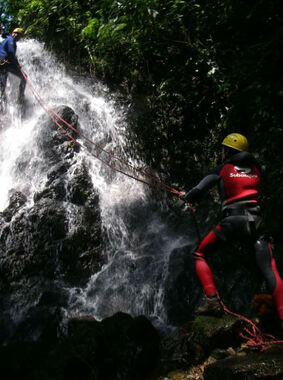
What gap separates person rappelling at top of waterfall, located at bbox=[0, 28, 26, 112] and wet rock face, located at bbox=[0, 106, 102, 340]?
3.58 metres

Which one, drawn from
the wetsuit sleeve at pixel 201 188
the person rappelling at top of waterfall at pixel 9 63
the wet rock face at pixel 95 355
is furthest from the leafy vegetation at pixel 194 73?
the wet rock face at pixel 95 355

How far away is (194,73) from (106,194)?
134 inches

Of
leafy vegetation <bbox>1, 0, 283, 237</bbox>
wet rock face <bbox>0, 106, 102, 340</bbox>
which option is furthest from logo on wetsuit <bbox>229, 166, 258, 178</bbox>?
wet rock face <bbox>0, 106, 102, 340</bbox>

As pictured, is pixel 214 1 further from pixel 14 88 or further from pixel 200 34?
pixel 14 88

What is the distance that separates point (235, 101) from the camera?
615cm

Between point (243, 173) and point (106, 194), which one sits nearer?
point (243, 173)

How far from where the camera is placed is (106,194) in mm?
8578

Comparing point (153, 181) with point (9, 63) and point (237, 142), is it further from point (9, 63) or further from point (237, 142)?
point (9, 63)

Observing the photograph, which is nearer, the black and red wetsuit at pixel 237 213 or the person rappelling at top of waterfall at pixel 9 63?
the black and red wetsuit at pixel 237 213

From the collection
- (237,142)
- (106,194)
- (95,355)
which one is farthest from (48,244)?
(237,142)

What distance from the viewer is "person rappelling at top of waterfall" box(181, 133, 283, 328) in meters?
3.82

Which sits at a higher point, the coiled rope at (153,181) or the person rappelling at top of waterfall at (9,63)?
the person rappelling at top of waterfall at (9,63)

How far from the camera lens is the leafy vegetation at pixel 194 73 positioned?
523 centimetres

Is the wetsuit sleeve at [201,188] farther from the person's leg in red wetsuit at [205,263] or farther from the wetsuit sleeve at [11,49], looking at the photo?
the wetsuit sleeve at [11,49]
